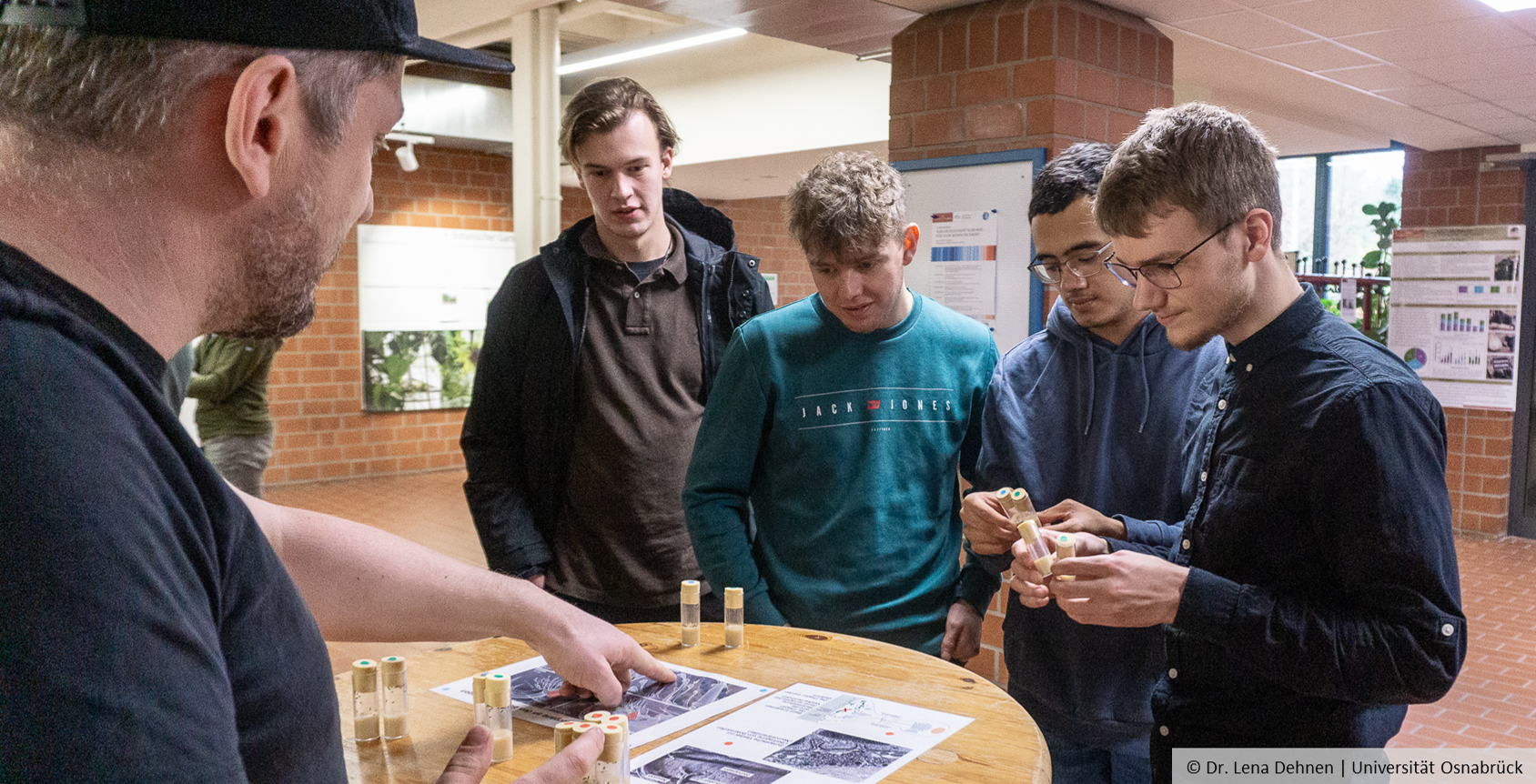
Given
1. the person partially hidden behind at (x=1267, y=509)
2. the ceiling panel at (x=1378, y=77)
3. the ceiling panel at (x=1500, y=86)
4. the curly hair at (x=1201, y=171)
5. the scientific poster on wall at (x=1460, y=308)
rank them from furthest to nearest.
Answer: the scientific poster on wall at (x=1460, y=308) < the ceiling panel at (x=1500, y=86) < the ceiling panel at (x=1378, y=77) < the curly hair at (x=1201, y=171) < the person partially hidden behind at (x=1267, y=509)

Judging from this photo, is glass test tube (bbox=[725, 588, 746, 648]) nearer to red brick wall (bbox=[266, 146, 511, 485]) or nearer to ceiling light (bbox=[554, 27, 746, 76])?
ceiling light (bbox=[554, 27, 746, 76])

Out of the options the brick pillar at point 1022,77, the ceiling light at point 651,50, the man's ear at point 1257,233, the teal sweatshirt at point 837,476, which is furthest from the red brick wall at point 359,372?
the man's ear at point 1257,233

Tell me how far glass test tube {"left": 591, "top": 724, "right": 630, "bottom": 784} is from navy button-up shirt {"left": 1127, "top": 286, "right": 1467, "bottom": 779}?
82 cm

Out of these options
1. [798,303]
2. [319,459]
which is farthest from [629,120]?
[319,459]

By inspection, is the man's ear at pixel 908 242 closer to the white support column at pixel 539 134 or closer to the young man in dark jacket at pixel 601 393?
the young man in dark jacket at pixel 601 393

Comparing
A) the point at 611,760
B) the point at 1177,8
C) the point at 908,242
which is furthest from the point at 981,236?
the point at 611,760

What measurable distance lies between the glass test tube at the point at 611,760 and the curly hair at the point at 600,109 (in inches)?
66.6

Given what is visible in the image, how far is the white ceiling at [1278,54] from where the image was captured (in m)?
4.08

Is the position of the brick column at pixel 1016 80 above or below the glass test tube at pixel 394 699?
above

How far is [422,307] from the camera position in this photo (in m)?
9.96

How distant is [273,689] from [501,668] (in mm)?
1044

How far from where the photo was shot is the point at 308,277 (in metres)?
0.75

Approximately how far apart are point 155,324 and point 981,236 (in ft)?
11.8

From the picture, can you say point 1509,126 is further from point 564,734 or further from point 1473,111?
point 564,734
